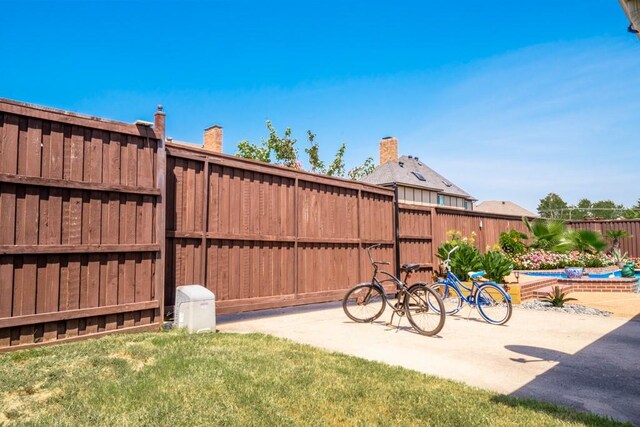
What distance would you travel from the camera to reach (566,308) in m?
8.40

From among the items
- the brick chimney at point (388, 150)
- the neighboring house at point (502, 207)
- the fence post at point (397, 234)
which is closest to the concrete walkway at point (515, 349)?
the fence post at point (397, 234)

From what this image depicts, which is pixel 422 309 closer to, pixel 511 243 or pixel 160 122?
pixel 160 122

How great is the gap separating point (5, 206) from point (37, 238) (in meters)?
0.46

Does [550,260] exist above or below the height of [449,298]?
above

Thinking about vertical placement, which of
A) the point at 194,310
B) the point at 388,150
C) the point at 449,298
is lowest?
the point at 449,298

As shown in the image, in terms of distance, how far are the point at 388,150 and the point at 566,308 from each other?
81.2 feet

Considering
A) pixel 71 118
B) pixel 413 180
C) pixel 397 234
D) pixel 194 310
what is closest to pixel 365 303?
pixel 194 310

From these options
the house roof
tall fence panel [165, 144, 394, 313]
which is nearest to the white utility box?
tall fence panel [165, 144, 394, 313]

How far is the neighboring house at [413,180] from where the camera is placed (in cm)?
2997

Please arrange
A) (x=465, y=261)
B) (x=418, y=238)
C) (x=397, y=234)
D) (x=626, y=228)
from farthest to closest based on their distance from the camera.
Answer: (x=626, y=228), (x=418, y=238), (x=397, y=234), (x=465, y=261)

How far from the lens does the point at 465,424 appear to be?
9.08ft

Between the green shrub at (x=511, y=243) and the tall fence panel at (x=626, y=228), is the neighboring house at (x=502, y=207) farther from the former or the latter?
the green shrub at (x=511, y=243)

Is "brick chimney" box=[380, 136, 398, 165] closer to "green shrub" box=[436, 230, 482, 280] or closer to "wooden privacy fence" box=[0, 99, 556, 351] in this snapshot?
"green shrub" box=[436, 230, 482, 280]

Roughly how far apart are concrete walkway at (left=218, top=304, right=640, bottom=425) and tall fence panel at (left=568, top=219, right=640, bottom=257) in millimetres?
12453
